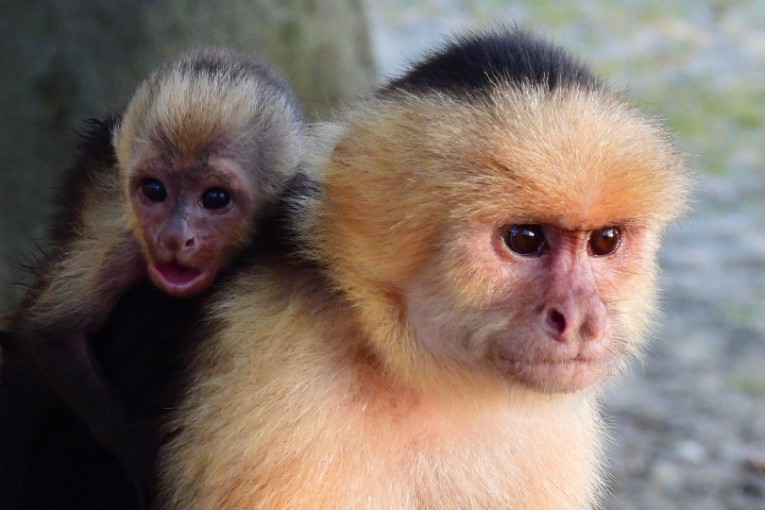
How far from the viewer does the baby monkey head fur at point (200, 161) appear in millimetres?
2400

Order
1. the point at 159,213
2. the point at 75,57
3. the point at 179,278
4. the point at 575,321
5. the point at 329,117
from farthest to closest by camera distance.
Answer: the point at 75,57 → the point at 329,117 → the point at 159,213 → the point at 179,278 → the point at 575,321

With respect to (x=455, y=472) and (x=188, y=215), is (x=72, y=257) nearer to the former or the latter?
(x=188, y=215)

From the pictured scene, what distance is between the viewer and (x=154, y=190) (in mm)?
2502

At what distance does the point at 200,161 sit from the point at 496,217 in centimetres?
83

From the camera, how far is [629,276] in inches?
87.1

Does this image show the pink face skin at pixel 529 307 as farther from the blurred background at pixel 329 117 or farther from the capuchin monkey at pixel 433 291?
the blurred background at pixel 329 117

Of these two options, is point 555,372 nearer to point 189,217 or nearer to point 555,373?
point 555,373

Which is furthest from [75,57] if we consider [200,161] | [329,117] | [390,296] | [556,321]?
[556,321]

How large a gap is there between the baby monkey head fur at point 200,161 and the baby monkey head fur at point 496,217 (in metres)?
0.32

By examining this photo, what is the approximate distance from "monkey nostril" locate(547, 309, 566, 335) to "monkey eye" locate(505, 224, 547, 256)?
125 mm

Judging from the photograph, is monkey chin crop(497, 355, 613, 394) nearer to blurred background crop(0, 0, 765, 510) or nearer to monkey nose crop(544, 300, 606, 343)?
monkey nose crop(544, 300, 606, 343)

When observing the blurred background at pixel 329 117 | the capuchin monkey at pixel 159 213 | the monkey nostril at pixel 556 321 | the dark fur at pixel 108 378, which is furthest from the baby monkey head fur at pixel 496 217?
the blurred background at pixel 329 117

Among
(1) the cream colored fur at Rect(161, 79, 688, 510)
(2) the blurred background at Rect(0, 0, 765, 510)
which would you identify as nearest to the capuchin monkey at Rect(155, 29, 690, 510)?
(1) the cream colored fur at Rect(161, 79, 688, 510)

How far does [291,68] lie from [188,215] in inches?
66.7
